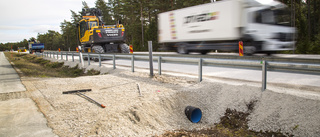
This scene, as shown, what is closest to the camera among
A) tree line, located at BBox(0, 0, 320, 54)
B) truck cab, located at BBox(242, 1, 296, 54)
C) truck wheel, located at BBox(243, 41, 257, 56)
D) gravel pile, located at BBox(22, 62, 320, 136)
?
gravel pile, located at BBox(22, 62, 320, 136)

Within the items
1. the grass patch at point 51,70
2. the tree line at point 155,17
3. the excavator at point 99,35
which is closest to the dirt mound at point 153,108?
the grass patch at point 51,70

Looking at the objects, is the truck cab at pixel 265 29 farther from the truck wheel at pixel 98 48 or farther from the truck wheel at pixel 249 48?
the truck wheel at pixel 98 48

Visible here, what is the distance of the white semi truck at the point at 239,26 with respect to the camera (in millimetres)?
12172

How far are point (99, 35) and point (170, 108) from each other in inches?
553

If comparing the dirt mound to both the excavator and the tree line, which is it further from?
the tree line

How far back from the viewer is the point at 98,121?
13.8 feet

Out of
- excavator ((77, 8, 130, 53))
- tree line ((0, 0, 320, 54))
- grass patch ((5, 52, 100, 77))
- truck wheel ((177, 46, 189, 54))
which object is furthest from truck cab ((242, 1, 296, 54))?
excavator ((77, 8, 130, 53))

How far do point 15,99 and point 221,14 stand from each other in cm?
1124

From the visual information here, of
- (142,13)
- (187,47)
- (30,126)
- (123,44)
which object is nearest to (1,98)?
(30,126)

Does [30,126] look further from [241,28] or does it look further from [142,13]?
[142,13]

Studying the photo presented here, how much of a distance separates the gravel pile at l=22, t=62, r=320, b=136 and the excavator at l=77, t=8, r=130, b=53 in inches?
454

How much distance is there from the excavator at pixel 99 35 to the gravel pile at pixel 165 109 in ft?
37.8

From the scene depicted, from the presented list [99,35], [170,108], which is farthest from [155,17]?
[170,108]

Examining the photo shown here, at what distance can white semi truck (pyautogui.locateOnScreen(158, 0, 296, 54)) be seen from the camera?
12.2 metres
